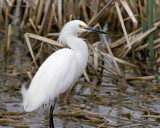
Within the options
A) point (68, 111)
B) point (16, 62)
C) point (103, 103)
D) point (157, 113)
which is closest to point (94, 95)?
point (103, 103)

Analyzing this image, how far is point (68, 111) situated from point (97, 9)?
1.91 metres

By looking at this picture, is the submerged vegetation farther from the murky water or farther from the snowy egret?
the snowy egret

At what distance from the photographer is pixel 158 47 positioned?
5.98 meters

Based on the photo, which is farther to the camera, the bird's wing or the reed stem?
the reed stem

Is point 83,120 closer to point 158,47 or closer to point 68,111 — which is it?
point 68,111

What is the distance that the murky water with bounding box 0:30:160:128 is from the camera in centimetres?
391

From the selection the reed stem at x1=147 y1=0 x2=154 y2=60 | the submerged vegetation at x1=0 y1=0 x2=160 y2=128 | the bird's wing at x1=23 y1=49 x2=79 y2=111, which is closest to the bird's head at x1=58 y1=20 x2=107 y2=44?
the bird's wing at x1=23 y1=49 x2=79 y2=111

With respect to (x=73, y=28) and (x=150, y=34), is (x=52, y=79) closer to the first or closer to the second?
(x=73, y=28)

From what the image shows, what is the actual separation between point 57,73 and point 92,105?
92cm

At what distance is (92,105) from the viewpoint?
4438 millimetres

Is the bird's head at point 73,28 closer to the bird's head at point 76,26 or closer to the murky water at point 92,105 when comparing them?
the bird's head at point 76,26

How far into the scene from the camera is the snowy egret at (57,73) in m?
3.70

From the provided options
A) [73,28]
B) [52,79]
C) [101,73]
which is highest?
[73,28]

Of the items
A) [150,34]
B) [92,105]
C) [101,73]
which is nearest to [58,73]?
[92,105]
